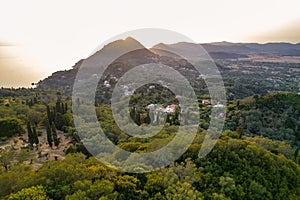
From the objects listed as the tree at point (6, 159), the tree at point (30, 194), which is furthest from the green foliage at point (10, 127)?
the tree at point (30, 194)

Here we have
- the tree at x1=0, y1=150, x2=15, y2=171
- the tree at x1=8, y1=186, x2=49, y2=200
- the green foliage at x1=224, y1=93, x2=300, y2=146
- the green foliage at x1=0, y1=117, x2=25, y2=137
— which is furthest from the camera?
the green foliage at x1=224, y1=93, x2=300, y2=146

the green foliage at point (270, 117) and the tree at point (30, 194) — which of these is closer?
the tree at point (30, 194)

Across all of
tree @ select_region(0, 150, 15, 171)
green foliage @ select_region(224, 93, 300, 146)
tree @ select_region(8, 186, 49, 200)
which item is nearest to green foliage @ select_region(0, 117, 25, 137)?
tree @ select_region(0, 150, 15, 171)

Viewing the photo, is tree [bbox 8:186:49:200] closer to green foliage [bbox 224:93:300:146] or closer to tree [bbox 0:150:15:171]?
tree [bbox 0:150:15:171]

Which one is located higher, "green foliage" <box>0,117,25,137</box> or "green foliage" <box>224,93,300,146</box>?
"green foliage" <box>0,117,25,137</box>

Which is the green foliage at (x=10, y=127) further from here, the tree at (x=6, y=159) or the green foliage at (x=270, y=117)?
the green foliage at (x=270, y=117)

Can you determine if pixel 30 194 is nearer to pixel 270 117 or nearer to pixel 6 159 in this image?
pixel 6 159

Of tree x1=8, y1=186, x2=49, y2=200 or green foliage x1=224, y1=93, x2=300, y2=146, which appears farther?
green foliage x1=224, y1=93, x2=300, y2=146

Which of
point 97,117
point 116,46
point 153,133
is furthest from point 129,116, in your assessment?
point 116,46

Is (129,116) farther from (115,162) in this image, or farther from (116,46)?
(116,46)

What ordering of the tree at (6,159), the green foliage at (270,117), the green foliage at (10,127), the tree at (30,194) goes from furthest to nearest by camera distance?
1. the green foliage at (270,117)
2. the green foliage at (10,127)
3. the tree at (6,159)
4. the tree at (30,194)

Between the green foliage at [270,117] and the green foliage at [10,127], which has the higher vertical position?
the green foliage at [10,127]
